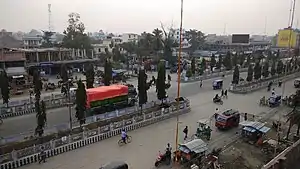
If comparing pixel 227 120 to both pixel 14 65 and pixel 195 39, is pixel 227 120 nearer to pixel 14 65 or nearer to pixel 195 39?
pixel 14 65

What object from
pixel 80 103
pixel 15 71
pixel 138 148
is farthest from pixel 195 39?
pixel 138 148

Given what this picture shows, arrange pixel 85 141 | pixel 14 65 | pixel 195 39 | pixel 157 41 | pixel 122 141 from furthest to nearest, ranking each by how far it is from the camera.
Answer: pixel 195 39 < pixel 157 41 < pixel 14 65 < pixel 122 141 < pixel 85 141

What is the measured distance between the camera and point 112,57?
5641cm

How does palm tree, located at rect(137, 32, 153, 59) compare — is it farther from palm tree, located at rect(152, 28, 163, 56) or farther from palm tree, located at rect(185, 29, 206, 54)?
palm tree, located at rect(185, 29, 206, 54)

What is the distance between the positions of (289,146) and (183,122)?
766 centimetres

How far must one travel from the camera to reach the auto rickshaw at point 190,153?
13625mm

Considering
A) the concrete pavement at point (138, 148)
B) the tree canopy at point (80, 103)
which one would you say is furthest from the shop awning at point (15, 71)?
the concrete pavement at point (138, 148)

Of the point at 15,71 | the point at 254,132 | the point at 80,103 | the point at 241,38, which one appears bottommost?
the point at 254,132

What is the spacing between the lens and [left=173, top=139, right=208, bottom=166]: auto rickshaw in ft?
44.7

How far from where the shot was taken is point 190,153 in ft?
44.8

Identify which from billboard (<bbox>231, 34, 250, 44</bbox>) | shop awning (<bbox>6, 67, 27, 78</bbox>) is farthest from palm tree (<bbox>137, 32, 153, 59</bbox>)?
billboard (<bbox>231, 34, 250, 44</bbox>)

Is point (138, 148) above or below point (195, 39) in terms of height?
below

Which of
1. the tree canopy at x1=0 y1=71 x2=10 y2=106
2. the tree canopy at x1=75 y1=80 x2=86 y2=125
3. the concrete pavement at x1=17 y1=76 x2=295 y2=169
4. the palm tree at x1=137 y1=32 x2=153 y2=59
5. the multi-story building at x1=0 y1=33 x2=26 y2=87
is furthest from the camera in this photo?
the palm tree at x1=137 y1=32 x2=153 y2=59

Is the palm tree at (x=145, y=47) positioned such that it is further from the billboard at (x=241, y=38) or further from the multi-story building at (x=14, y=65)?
the billboard at (x=241, y=38)
